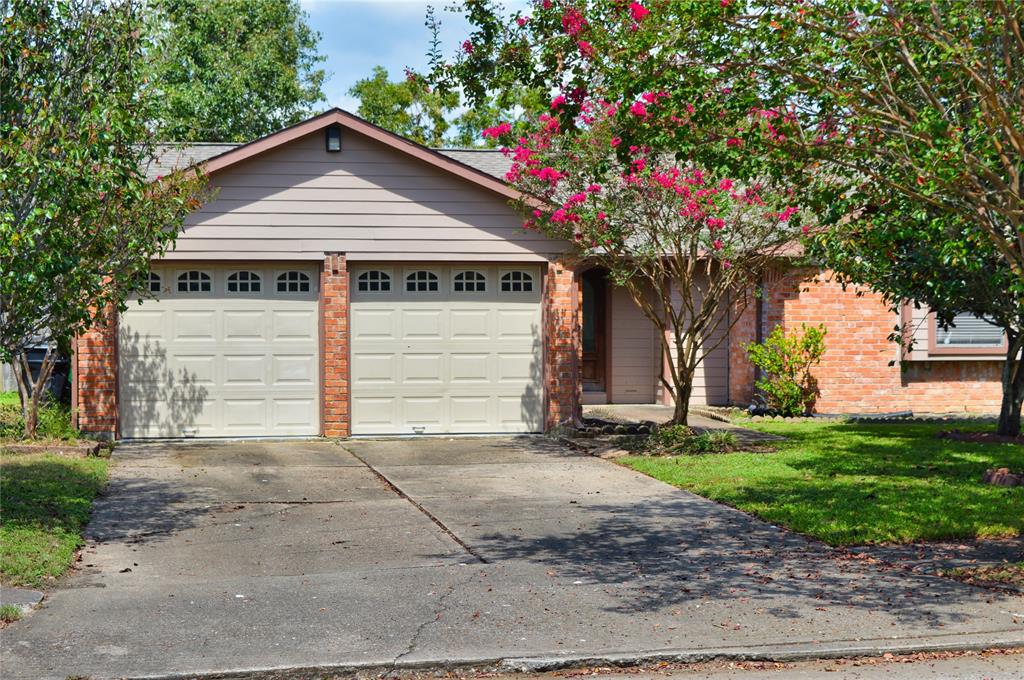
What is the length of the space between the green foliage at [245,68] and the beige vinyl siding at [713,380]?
511 inches

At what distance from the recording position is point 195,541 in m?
9.30

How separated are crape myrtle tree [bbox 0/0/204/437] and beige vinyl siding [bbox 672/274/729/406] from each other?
12315 mm

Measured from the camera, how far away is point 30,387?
47.5 ft

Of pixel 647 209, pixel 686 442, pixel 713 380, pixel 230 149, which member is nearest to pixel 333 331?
pixel 230 149

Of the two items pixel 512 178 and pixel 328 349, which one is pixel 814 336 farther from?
pixel 328 349

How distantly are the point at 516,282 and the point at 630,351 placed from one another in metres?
4.27

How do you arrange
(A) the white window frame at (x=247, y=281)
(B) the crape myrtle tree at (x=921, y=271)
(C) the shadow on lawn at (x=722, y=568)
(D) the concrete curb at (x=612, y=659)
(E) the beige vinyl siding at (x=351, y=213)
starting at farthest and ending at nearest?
(A) the white window frame at (x=247, y=281) → (E) the beige vinyl siding at (x=351, y=213) → (B) the crape myrtle tree at (x=921, y=271) → (C) the shadow on lawn at (x=722, y=568) → (D) the concrete curb at (x=612, y=659)

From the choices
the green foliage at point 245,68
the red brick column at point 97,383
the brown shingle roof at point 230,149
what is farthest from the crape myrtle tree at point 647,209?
the green foliage at point 245,68

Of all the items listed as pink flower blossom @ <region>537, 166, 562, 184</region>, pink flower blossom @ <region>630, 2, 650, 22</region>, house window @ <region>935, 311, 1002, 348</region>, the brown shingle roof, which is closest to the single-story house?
the brown shingle roof

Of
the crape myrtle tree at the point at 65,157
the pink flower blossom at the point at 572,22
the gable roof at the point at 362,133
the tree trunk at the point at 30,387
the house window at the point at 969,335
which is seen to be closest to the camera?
the crape myrtle tree at the point at 65,157

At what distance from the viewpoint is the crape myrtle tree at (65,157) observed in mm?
8195

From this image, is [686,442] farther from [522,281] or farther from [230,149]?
→ [230,149]

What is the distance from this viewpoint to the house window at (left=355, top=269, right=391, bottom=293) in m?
16.4

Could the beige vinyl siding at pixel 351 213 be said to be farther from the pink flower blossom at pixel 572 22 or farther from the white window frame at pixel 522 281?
the pink flower blossom at pixel 572 22
